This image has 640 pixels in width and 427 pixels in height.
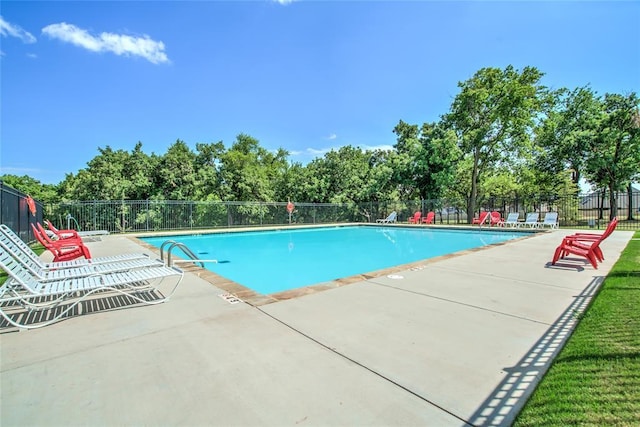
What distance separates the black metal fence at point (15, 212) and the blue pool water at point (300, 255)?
3896 millimetres

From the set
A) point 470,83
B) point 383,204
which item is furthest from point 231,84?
point 470,83

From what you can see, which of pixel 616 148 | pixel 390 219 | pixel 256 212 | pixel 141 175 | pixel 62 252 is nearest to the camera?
pixel 62 252

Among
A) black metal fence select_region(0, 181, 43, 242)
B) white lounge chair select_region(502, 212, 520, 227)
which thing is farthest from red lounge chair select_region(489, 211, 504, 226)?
black metal fence select_region(0, 181, 43, 242)

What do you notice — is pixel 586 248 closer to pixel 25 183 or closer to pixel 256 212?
pixel 256 212

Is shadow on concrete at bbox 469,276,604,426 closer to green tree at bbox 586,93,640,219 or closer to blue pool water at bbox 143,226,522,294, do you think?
blue pool water at bbox 143,226,522,294

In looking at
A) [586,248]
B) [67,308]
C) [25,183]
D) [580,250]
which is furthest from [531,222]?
[25,183]

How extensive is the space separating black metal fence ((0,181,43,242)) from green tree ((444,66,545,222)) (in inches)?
858

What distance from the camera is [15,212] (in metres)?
8.15

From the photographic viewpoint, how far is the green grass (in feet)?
5.17

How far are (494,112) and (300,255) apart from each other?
55.3 ft

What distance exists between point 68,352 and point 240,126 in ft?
111

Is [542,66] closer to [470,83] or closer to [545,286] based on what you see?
[470,83]

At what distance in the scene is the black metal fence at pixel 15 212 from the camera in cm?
712

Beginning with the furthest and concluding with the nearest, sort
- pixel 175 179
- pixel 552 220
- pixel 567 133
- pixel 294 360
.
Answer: pixel 567 133 < pixel 175 179 < pixel 552 220 < pixel 294 360
